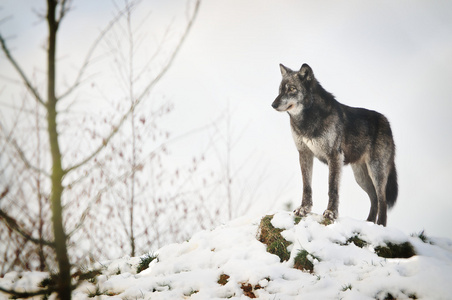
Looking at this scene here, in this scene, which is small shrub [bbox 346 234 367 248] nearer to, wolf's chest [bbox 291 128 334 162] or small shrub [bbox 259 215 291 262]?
small shrub [bbox 259 215 291 262]

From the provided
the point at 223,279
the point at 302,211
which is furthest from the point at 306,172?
the point at 223,279

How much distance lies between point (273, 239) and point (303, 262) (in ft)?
2.22

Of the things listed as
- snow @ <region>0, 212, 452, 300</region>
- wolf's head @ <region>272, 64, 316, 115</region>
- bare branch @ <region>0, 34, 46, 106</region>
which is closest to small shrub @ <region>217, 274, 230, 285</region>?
snow @ <region>0, 212, 452, 300</region>

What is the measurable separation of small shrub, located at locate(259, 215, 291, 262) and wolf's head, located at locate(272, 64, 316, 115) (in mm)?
1865

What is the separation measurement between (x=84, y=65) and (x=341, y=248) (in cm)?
403

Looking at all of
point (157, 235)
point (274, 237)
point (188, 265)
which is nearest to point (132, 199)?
point (157, 235)

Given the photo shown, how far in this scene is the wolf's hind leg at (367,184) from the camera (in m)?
6.39

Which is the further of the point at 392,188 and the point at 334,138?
the point at 392,188

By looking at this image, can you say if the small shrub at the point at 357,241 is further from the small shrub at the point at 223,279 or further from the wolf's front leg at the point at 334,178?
the small shrub at the point at 223,279

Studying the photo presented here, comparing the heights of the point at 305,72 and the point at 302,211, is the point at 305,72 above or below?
above

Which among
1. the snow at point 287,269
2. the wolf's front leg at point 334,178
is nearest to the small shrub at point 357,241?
the snow at point 287,269

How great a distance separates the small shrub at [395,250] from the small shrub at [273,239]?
50.2 inches

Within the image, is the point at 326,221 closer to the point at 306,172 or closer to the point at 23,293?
the point at 306,172

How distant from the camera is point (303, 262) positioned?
14.1 feet
